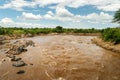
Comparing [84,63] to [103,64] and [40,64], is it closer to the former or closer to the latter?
[103,64]

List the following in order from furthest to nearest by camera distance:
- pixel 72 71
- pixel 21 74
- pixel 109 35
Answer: pixel 109 35, pixel 72 71, pixel 21 74

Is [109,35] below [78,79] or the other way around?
the other way around

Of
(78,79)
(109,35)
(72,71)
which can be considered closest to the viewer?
→ (78,79)

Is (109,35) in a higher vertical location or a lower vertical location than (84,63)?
higher

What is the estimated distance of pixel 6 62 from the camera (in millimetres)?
26266

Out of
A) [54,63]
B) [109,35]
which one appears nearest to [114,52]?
[109,35]

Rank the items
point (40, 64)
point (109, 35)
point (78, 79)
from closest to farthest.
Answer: point (78, 79), point (40, 64), point (109, 35)

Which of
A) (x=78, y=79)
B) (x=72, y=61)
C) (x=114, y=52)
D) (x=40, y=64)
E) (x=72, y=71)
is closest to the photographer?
(x=78, y=79)

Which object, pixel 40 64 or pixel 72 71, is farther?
pixel 40 64

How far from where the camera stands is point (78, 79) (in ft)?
65.4

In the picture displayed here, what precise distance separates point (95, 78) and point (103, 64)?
6.66 meters

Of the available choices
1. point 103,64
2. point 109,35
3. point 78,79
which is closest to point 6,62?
point 78,79

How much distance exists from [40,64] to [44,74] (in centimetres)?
450

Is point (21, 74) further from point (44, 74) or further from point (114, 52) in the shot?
point (114, 52)
